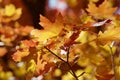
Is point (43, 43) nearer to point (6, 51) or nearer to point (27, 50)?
point (27, 50)

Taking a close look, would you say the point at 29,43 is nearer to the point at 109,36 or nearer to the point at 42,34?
the point at 42,34

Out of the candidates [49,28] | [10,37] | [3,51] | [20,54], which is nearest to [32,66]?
[20,54]

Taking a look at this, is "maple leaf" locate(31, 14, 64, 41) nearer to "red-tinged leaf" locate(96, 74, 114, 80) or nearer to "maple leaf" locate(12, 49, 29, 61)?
"maple leaf" locate(12, 49, 29, 61)

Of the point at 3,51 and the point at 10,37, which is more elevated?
the point at 3,51

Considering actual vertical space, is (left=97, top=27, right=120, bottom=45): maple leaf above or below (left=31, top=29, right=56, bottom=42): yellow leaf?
below

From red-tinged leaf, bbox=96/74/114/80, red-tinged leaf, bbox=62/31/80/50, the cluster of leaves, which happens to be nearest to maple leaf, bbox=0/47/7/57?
the cluster of leaves

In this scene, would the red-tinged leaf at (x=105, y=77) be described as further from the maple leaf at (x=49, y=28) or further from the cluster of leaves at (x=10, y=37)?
the cluster of leaves at (x=10, y=37)

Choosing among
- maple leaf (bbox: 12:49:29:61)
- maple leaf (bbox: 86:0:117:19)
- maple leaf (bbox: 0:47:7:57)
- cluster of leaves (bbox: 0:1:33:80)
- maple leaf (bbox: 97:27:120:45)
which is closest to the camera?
maple leaf (bbox: 97:27:120:45)
